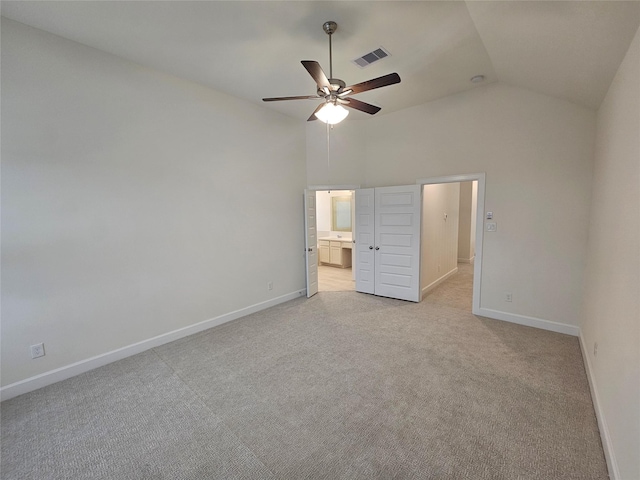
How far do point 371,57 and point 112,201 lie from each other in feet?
10.1

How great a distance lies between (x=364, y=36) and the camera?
8.27 feet

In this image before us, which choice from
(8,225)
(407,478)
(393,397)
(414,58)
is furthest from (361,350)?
(8,225)

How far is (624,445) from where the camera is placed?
1.45m

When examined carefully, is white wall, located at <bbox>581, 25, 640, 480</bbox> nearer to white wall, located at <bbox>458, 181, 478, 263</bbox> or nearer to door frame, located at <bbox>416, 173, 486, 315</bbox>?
door frame, located at <bbox>416, 173, 486, 315</bbox>

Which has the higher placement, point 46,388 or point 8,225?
point 8,225

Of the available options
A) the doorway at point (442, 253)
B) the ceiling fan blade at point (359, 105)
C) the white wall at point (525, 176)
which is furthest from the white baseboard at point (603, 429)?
the ceiling fan blade at point (359, 105)

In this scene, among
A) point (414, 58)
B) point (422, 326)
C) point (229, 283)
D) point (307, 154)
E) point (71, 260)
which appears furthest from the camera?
point (307, 154)

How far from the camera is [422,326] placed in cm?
370

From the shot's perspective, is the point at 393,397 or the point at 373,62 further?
the point at 373,62

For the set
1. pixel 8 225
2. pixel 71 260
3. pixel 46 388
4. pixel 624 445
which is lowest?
pixel 46 388

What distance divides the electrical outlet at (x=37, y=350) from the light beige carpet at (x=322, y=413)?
0.33 meters

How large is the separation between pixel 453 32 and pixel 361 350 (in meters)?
3.27

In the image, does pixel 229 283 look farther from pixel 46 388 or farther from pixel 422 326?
pixel 422 326

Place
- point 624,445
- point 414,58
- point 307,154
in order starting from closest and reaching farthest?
point 624,445
point 414,58
point 307,154
